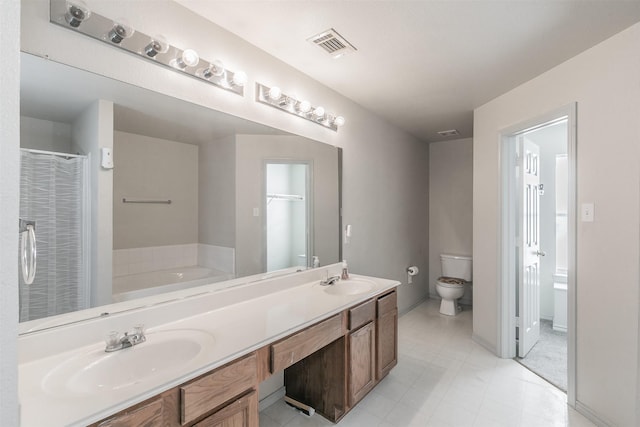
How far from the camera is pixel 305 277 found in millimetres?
2400

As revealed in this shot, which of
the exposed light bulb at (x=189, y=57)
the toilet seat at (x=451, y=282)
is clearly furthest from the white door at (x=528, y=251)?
the exposed light bulb at (x=189, y=57)

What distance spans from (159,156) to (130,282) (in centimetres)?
63

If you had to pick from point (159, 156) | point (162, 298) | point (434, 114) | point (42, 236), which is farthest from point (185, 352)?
point (434, 114)

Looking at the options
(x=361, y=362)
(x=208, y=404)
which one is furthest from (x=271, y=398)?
(x=208, y=404)

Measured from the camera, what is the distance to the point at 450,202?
456 centimetres

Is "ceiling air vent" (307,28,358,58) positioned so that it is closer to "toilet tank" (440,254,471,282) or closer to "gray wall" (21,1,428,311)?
"gray wall" (21,1,428,311)

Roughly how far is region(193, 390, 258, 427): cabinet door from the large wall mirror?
0.64m

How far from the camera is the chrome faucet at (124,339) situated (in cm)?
120

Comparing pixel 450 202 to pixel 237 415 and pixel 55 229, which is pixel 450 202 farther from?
pixel 55 229

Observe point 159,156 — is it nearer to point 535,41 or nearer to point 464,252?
point 535,41

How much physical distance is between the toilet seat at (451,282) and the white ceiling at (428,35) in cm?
230

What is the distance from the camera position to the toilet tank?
417 centimetres

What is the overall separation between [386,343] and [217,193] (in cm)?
164

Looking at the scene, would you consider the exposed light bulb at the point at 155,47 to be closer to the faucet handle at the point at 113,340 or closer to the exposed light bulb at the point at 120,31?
the exposed light bulb at the point at 120,31
